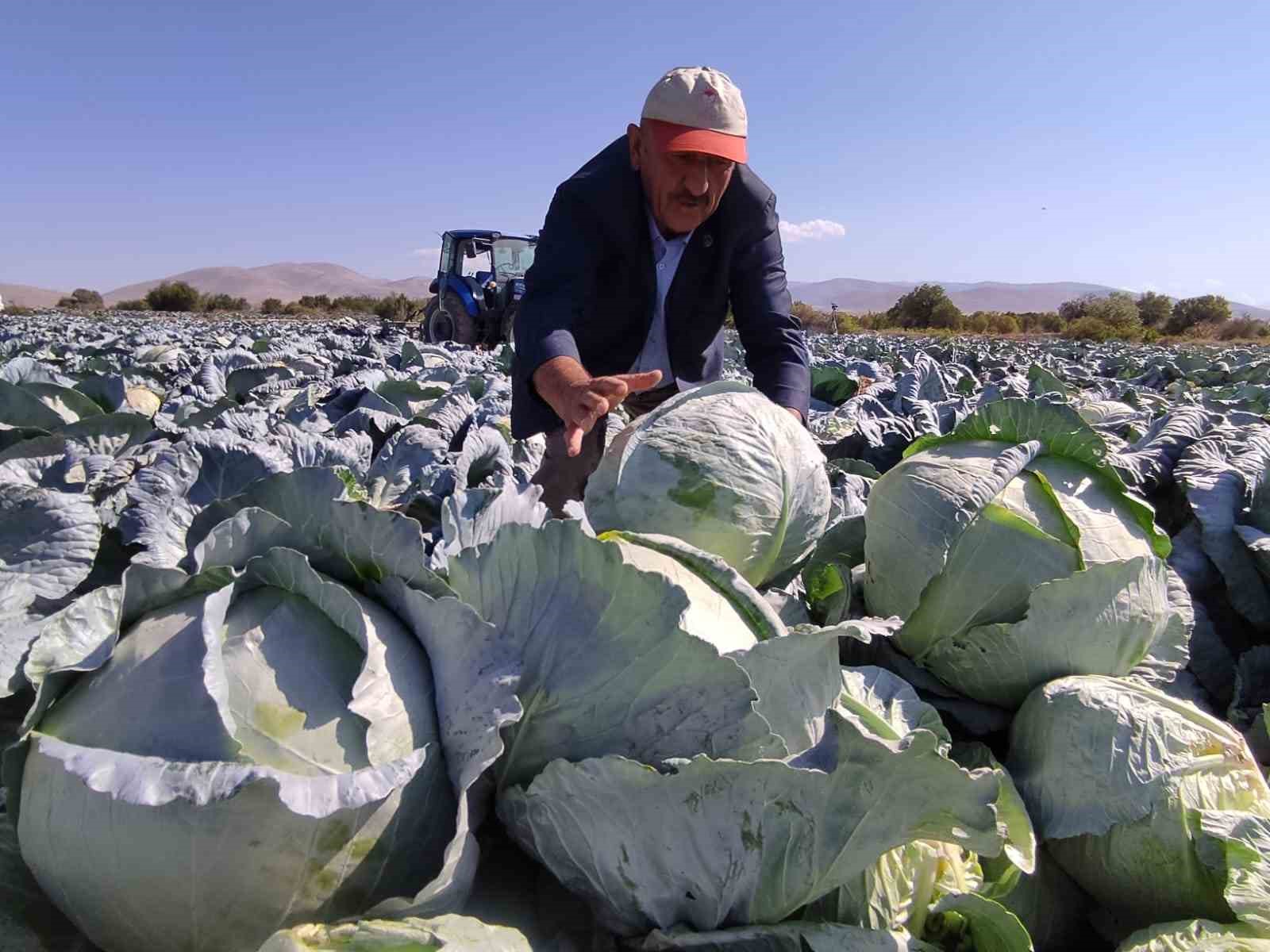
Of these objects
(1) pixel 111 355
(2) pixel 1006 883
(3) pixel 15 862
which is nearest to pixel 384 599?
(3) pixel 15 862

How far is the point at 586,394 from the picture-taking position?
1.91m

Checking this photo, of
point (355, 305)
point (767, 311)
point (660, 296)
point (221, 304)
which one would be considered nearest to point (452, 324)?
point (660, 296)

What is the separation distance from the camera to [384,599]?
119 centimetres

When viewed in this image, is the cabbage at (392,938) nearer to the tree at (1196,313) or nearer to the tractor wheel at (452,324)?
the tractor wheel at (452,324)

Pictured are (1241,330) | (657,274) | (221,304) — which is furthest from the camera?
(221,304)

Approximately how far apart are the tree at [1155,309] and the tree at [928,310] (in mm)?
8863

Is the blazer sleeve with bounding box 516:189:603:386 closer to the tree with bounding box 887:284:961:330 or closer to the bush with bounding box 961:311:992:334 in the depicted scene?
the bush with bounding box 961:311:992:334

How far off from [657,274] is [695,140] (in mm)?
618

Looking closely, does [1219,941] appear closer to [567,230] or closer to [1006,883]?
[1006,883]

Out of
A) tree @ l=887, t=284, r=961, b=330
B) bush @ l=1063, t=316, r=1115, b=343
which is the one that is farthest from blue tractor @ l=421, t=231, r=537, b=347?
tree @ l=887, t=284, r=961, b=330

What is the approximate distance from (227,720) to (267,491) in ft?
1.44

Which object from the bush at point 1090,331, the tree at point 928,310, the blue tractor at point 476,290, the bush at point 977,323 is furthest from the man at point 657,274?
the tree at point 928,310

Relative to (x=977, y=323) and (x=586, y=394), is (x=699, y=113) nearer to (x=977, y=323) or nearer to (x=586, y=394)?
(x=586, y=394)

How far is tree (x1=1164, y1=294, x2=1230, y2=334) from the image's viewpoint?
39.2 m
